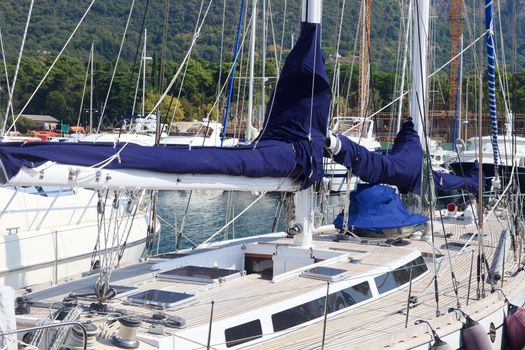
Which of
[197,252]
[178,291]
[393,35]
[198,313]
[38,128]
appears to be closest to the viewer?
[198,313]

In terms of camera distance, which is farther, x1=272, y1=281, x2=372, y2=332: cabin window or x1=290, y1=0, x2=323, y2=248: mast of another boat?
x1=290, y1=0, x2=323, y2=248: mast of another boat

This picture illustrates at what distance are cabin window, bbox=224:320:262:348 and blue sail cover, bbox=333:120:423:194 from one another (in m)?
4.15

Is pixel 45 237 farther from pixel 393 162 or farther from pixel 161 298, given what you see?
pixel 161 298

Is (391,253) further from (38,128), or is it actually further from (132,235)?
(38,128)

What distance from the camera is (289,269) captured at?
1195 cm

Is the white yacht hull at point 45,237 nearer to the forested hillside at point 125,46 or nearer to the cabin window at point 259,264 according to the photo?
the cabin window at point 259,264

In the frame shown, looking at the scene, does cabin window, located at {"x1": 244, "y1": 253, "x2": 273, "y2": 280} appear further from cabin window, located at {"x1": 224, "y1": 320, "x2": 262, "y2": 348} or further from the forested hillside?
the forested hillside

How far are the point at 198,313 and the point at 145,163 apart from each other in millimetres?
1874

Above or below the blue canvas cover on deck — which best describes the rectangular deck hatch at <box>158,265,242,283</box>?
below

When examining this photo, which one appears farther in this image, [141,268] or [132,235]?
[132,235]

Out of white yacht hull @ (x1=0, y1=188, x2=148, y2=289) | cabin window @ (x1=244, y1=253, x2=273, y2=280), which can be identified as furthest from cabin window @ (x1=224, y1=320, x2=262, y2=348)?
white yacht hull @ (x1=0, y1=188, x2=148, y2=289)

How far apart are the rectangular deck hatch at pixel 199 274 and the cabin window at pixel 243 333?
140 centimetres

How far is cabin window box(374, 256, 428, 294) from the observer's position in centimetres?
1135

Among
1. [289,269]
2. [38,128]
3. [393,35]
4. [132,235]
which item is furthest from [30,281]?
[393,35]
